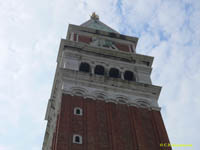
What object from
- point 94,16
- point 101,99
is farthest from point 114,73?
point 94,16

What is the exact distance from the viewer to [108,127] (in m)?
33.3

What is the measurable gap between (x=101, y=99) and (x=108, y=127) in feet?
14.1

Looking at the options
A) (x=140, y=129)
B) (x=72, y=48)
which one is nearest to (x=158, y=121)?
(x=140, y=129)

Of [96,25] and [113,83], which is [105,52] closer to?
[113,83]

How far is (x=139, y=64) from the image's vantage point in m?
44.3

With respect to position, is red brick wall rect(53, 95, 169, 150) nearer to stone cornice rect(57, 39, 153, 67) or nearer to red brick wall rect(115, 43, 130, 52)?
stone cornice rect(57, 39, 153, 67)

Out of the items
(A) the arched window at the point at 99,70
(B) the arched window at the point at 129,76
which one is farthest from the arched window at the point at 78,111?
(B) the arched window at the point at 129,76

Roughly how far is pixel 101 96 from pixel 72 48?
8.55m

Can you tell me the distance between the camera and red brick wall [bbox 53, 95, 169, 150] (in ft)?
102

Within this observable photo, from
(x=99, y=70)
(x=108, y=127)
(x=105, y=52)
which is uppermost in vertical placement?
(x=105, y=52)

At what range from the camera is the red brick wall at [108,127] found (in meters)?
31.0

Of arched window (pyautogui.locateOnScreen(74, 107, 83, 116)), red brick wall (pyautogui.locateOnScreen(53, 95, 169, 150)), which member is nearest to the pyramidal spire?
red brick wall (pyautogui.locateOnScreen(53, 95, 169, 150))

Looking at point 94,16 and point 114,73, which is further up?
point 94,16

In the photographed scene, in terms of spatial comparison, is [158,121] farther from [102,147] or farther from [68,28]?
[68,28]
